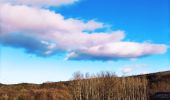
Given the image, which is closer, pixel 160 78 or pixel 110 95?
pixel 110 95

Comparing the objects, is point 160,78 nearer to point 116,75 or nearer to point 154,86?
point 154,86

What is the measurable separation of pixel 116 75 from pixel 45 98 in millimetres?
26005

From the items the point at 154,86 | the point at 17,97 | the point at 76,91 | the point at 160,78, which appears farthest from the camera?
the point at 160,78

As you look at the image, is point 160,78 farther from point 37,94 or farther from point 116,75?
point 37,94

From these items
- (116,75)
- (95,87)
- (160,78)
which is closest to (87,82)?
(95,87)

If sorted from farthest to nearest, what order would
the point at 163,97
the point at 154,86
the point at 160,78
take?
the point at 160,78, the point at 154,86, the point at 163,97

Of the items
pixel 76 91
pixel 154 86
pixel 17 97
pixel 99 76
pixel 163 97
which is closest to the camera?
pixel 163 97

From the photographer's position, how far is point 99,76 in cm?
7962

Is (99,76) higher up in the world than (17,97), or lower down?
higher up

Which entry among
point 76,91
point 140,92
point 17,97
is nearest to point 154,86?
point 140,92

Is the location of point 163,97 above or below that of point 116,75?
below

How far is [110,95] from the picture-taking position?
7456cm

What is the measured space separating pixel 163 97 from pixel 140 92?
1117 inches

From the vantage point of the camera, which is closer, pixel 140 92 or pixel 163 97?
pixel 163 97
